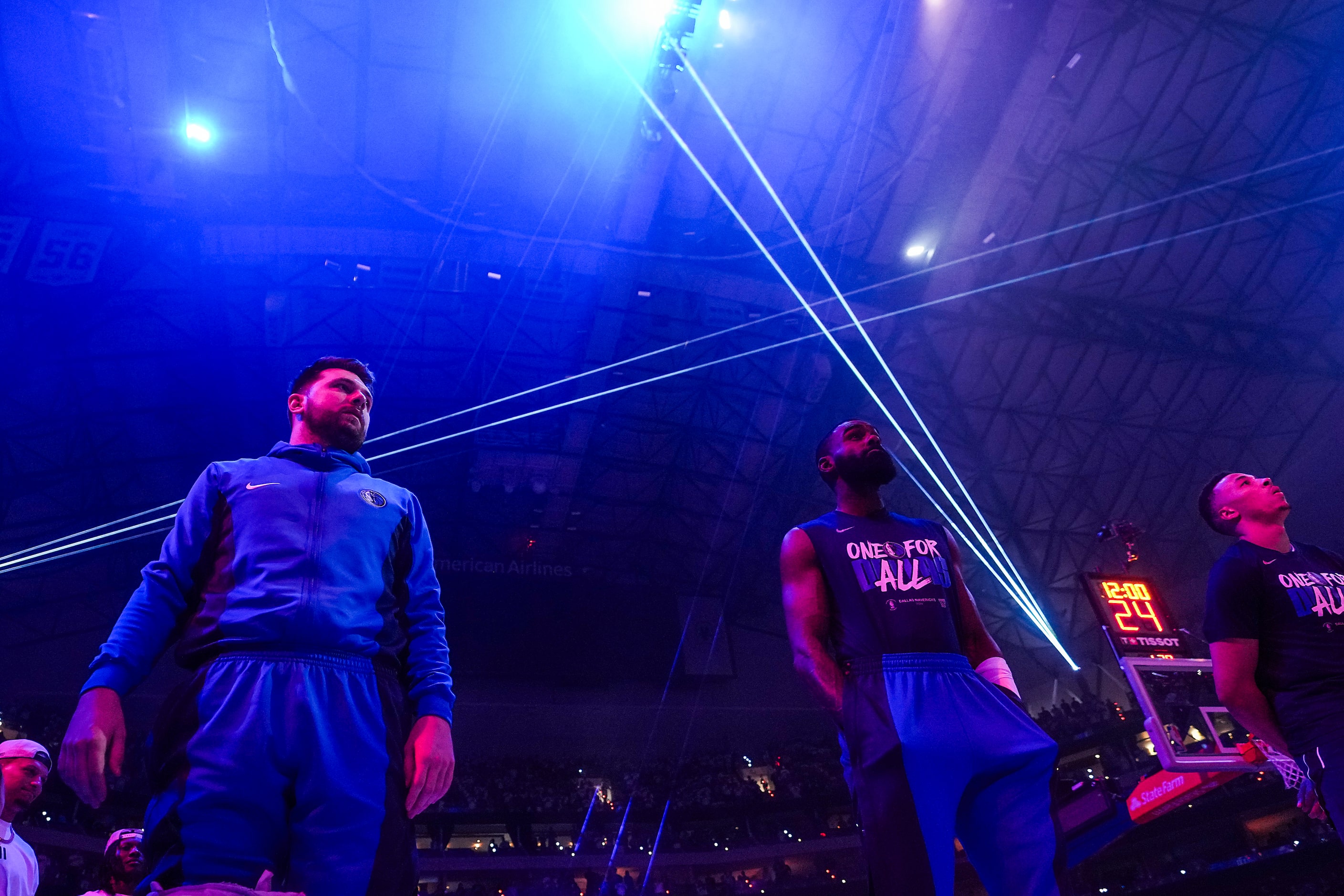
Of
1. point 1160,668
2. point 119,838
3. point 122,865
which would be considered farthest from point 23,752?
point 1160,668

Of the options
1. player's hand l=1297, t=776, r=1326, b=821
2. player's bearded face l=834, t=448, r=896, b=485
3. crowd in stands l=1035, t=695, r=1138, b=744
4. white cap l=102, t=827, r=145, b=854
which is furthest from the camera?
crowd in stands l=1035, t=695, r=1138, b=744

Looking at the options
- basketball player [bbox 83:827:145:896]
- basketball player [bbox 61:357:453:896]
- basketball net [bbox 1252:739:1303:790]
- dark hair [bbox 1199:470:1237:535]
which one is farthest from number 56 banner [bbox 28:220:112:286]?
basketball net [bbox 1252:739:1303:790]

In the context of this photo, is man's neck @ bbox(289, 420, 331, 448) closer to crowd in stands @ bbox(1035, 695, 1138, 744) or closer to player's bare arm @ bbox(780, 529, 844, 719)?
player's bare arm @ bbox(780, 529, 844, 719)

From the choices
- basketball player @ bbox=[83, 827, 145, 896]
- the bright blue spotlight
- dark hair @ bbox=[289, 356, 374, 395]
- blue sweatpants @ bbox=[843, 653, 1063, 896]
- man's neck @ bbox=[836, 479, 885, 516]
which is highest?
the bright blue spotlight

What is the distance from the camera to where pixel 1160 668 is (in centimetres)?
766

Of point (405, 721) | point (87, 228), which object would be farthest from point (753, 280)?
point (405, 721)

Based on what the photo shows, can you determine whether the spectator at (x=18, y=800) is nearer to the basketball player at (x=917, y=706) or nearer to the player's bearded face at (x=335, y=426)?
the player's bearded face at (x=335, y=426)

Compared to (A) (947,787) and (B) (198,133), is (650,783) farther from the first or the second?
(A) (947,787)

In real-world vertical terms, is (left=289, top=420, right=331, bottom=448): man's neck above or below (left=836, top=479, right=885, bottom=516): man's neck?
above

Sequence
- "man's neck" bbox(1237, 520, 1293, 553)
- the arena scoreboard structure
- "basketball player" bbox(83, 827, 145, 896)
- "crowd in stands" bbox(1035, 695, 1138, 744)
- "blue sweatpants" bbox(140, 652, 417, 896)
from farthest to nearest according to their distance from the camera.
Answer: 1. "crowd in stands" bbox(1035, 695, 1138, 744)
2. the arena scoreboard structure
3. "basketball player" bbox(83, 827, 145, 896)
4. "man's neck" bbox(1237, 520, 1293, 553)
5. "blue sweatpants" bbox(140, 652, 417, 896)

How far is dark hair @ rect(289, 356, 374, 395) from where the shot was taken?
96.4 inches

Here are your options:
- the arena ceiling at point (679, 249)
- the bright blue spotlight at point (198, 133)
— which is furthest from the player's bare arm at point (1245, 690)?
the bright blue spotlight at point (198, 133)

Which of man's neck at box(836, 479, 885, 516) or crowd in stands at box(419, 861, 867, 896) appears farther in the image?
crowd in stands at box(419, 861, 867, 896)

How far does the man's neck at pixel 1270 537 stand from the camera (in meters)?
3.15
